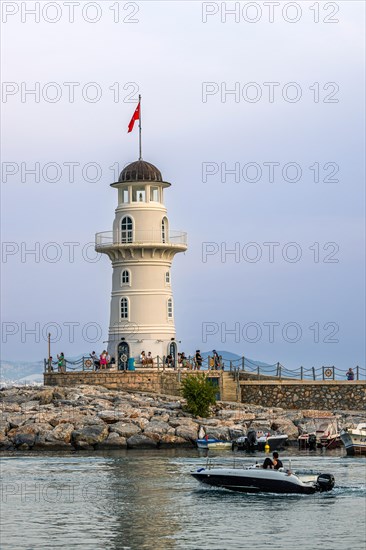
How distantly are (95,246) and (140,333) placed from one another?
5.25 meters

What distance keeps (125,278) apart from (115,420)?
40.3 feet

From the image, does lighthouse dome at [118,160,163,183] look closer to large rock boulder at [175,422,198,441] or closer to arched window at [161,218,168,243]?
arched window at [161,218,168,243]

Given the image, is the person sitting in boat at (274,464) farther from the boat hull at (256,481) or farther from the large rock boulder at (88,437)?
the large rock boulder at (88,437)

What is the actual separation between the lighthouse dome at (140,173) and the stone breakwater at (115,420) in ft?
37.3

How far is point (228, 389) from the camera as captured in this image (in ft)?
202

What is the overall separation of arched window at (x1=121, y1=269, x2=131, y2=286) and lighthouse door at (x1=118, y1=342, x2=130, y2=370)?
3.18m

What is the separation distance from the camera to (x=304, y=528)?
33.8 meters

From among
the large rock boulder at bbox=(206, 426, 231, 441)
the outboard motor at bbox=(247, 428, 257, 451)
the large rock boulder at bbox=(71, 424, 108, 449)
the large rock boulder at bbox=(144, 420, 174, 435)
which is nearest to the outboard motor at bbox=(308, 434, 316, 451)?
the outboard motor at bbox=(247, 428, 257, 451)

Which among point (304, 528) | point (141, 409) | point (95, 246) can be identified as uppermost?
point (95, 246)

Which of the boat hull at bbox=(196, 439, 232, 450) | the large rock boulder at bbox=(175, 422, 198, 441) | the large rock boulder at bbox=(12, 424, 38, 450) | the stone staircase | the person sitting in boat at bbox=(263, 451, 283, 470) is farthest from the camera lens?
the stone staircase

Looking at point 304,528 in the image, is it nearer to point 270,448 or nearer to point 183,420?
point 270,448

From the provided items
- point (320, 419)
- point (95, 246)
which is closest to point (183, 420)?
point (320, 419)

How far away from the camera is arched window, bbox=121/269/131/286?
64312 millimetres

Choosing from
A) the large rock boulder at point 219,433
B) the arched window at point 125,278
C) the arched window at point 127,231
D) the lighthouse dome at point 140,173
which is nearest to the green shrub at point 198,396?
the large rock boulder at point 219,433
